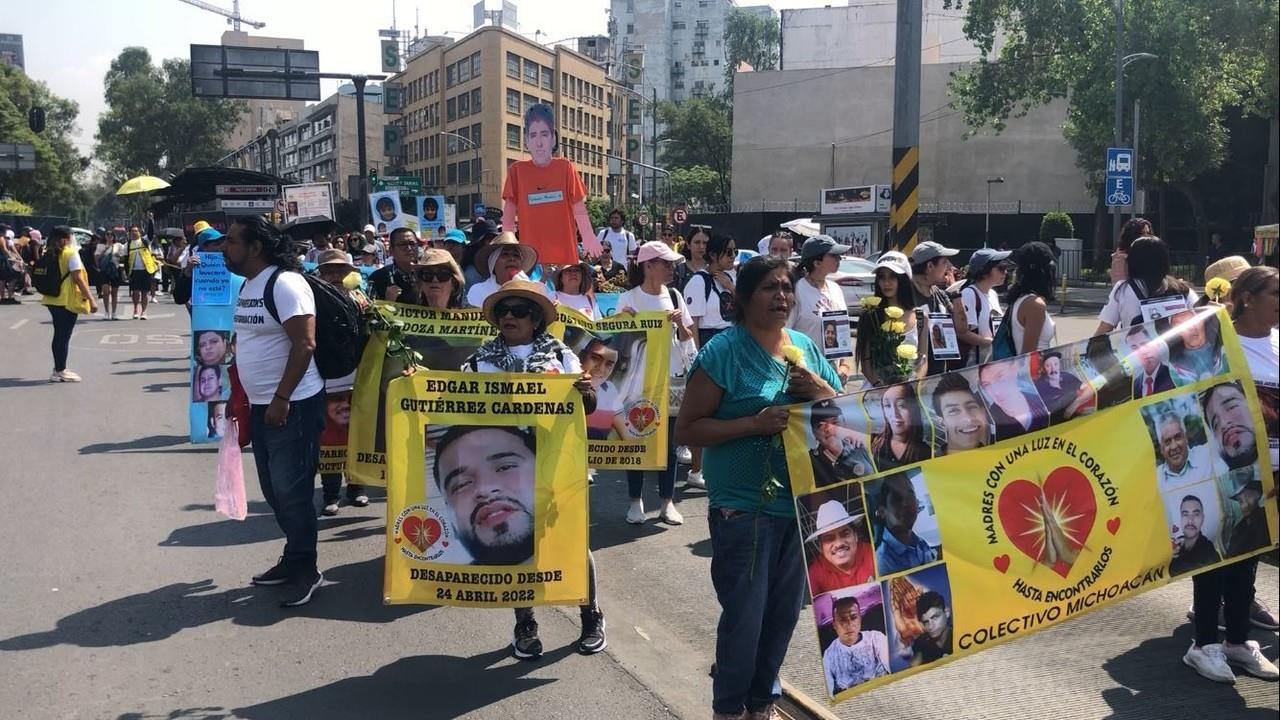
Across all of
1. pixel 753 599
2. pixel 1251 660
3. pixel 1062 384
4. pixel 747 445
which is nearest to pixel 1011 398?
pixel 1062 384

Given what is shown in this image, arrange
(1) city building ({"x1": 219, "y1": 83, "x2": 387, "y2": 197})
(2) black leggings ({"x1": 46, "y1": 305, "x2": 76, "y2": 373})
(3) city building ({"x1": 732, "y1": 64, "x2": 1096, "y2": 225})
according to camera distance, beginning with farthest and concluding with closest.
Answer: (1) city building ({"x1": 219, "y1": 83, "x2": 387, "y2": 197})
(3) city building ({"x1": 732, "y1": 64, "x2": 1096, "y2": 225})
(2) black leggings ({"x1": 46, "y1": 305, "x2": 76, "y2": 373})

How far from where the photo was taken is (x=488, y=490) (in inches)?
179

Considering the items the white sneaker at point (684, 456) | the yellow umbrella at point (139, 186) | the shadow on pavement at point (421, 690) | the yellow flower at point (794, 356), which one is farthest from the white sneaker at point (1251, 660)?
the yellow umbrella at point (139, 186)

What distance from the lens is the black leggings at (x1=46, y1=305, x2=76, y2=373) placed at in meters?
13.0

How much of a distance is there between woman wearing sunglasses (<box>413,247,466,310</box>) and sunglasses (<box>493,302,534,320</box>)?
1775 mm

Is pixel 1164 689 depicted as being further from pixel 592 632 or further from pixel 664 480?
pixel 664 480

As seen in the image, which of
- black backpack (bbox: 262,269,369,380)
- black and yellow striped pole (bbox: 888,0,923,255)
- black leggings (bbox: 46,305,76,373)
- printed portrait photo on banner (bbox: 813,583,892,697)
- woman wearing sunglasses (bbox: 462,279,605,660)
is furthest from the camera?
black leggings (bbox: 46,305,76,373)

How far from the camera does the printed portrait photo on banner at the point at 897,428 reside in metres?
3.56

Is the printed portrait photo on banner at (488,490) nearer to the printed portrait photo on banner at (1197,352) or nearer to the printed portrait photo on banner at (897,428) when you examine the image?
the printed portrait photo on banner at (897,428)

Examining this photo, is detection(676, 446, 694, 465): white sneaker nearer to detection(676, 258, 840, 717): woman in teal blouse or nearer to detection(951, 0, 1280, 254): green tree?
detection(676, 258, 840, 717): woman in teal blouse

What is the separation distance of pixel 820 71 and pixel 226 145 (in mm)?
56125

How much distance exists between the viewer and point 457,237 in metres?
9.25

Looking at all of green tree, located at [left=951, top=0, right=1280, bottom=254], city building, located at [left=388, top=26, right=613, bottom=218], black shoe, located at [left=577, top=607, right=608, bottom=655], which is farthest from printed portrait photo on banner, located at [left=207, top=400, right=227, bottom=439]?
city building, located at [left=388, top=26, right=613, bottom=218]

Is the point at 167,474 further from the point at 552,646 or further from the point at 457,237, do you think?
the point at 552,646
